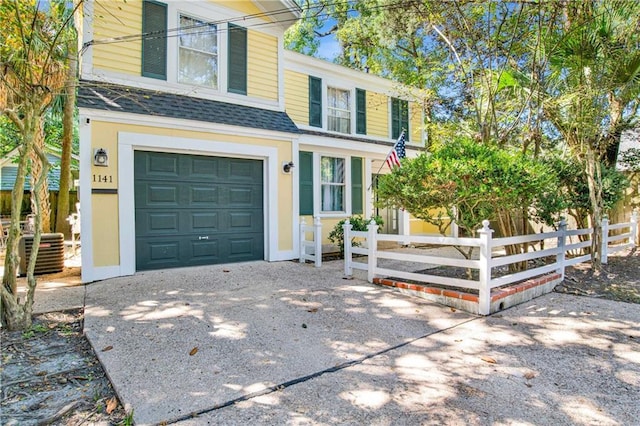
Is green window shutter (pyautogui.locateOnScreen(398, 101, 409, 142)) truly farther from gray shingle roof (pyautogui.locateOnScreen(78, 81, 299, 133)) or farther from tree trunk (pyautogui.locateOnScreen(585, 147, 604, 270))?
tree trunk (pyautogui.locateOnScreen(585, 147, 604, 270))

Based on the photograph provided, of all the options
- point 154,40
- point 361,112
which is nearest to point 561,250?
point 361,112

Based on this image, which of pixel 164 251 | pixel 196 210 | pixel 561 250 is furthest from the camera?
pixel 196 210

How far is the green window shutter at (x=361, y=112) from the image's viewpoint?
10680 mm

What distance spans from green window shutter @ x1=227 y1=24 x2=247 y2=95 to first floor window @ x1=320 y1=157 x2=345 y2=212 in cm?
290

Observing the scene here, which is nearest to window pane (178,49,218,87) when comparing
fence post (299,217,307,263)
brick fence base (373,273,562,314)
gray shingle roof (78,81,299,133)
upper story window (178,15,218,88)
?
upper story window (178,15,218,88)

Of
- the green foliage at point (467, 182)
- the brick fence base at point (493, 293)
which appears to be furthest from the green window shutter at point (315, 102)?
the brick fence base at point (493, 293)

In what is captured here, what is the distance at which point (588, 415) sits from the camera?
7.72 ft

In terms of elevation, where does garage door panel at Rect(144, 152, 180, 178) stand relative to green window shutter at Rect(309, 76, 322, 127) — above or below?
below

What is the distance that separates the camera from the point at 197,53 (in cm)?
726

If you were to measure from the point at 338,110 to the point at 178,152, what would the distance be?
5.18m

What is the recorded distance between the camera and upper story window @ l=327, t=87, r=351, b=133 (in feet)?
33.9

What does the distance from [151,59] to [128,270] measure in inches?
148

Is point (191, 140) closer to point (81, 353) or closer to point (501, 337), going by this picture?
point (81, 353)

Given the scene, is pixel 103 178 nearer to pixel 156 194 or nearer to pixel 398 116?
pixel 156 194
